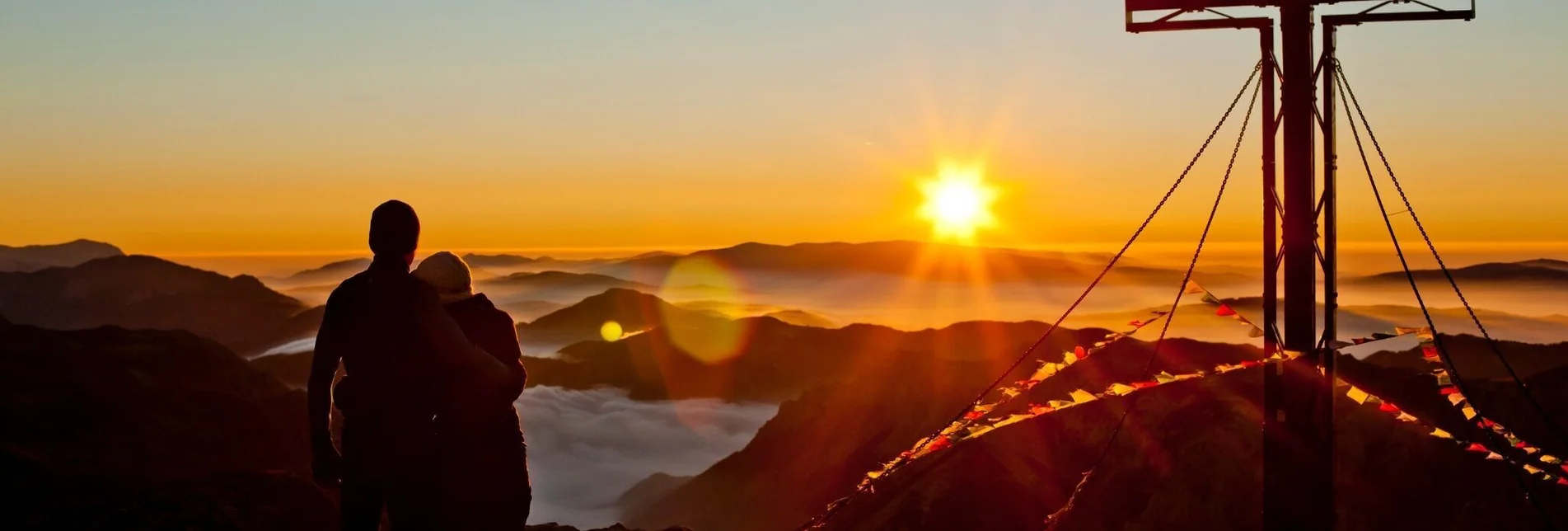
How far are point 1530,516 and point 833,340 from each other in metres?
87.3

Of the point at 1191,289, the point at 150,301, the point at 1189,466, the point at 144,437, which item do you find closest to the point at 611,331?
the point at 150,301

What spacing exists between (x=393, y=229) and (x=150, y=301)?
7119 inches

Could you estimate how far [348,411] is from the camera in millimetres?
A: 6031

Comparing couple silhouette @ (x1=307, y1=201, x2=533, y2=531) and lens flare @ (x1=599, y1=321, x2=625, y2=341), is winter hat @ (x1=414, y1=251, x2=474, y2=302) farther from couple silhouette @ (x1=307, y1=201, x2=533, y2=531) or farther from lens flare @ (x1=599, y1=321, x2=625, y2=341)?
lens flare @ (x1=599, y1=321, x2=625, y2=341)

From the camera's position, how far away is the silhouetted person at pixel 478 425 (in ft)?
19.7

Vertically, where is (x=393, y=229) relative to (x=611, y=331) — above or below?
above

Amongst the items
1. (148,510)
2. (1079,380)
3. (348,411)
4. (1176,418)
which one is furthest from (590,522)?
(348,411)

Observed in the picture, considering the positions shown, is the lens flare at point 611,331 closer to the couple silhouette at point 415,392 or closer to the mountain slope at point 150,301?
the mountain slope at point 150,301

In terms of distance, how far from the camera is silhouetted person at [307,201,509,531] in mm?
5875

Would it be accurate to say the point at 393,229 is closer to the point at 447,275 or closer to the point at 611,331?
the point at 447,275

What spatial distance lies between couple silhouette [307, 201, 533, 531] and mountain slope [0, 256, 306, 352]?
167 metres

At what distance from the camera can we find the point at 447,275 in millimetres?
6086

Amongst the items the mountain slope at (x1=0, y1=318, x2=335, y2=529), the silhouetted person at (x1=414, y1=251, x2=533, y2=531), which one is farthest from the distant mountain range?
the silhouetted person at (x1=414, y1=251, x2=533, y2=531)

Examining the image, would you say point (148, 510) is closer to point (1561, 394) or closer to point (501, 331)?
point (501, 331)
